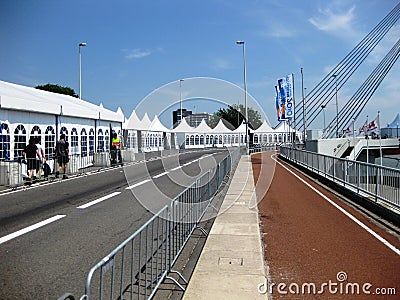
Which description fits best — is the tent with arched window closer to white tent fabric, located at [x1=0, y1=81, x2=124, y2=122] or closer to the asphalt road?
white tent fabric, located at [x1=0, y1=81, x2=124, y2=122]

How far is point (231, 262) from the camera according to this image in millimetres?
6941

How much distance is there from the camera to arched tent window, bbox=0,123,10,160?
18219 mm

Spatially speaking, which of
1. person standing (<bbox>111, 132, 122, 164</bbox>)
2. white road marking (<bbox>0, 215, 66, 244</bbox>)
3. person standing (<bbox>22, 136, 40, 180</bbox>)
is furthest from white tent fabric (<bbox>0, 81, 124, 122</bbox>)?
white road marking (<bbox>0, 215, 66, 244</bbox>)

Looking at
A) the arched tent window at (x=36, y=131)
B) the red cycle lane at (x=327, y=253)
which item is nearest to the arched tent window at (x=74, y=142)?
the arched tent window at (x=36, y=131)

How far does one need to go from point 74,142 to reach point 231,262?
20.7m

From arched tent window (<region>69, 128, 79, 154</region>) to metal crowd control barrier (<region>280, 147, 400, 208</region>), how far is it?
14.6m

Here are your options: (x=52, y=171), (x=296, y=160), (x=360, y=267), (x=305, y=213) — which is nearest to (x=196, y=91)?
(x=305, y=213)

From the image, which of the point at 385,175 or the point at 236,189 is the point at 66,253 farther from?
the point at 236,189

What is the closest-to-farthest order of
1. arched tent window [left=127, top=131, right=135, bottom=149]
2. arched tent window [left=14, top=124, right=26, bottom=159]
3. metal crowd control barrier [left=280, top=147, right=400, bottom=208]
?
metal crowd control barrier [left=280, top=147, right=400, bottom=208], arched tent window [left=14, top=124, right=26, bottom=159], arched tent window [left=127, top=131, right=135, bottom=149]

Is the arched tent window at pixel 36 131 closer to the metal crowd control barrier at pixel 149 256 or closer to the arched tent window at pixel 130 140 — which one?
the metal crowd control barrier at pixel 149 256

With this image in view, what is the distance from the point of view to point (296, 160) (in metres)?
31.1

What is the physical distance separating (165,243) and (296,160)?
2586 centimetres

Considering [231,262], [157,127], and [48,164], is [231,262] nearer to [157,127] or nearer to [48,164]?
[48,164]

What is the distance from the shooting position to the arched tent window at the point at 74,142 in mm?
25438
